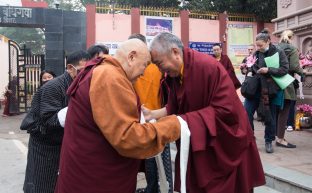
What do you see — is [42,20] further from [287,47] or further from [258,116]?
[287,47]

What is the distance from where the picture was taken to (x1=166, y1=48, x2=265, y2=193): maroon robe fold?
250 centimetres

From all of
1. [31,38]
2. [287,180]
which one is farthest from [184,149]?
[31,38]

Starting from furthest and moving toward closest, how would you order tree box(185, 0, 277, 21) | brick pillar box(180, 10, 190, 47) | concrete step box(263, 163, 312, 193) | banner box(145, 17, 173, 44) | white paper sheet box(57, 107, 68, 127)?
tree box(185, 0, 277, 21) < brick pillar box(180, 10, 190, 47) < banner box(145, 17, 173, 44) < concrete step box(263, 163, 312, 193) < white paper sheet box(57, 107, 68, 127)

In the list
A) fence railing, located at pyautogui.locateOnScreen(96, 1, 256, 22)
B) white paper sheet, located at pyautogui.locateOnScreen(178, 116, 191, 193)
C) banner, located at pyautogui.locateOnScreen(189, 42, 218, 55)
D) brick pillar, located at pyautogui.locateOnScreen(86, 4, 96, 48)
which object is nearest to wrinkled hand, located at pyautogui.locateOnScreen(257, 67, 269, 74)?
white paper sheet, located at pyautogui.locateOnScreen(178, 116, 191, 193)

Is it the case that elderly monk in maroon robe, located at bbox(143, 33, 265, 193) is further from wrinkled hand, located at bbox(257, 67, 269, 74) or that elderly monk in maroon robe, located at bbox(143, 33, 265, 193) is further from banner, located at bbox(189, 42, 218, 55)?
banner, located at bbox(189, 42, 218, 55)

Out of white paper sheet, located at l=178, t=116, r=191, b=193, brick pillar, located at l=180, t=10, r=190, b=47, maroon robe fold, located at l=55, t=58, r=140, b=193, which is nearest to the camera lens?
maroon robe fold, located at l=55, t=58, r=140, b=193

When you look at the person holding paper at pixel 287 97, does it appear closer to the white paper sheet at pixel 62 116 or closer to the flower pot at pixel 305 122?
the flower pot at pixel 305 122

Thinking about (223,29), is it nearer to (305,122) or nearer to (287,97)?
(305,122)

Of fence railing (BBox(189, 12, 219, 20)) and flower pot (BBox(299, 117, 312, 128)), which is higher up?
fence railing (BBox(189, 12, 219, 20))

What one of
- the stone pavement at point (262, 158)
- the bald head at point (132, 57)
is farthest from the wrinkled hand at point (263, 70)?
the bald head at point (132, 57)

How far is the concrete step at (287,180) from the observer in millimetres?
4020

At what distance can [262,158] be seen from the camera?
527 cm

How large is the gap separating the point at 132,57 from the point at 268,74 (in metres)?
3.58

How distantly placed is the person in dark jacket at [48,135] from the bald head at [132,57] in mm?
1141
